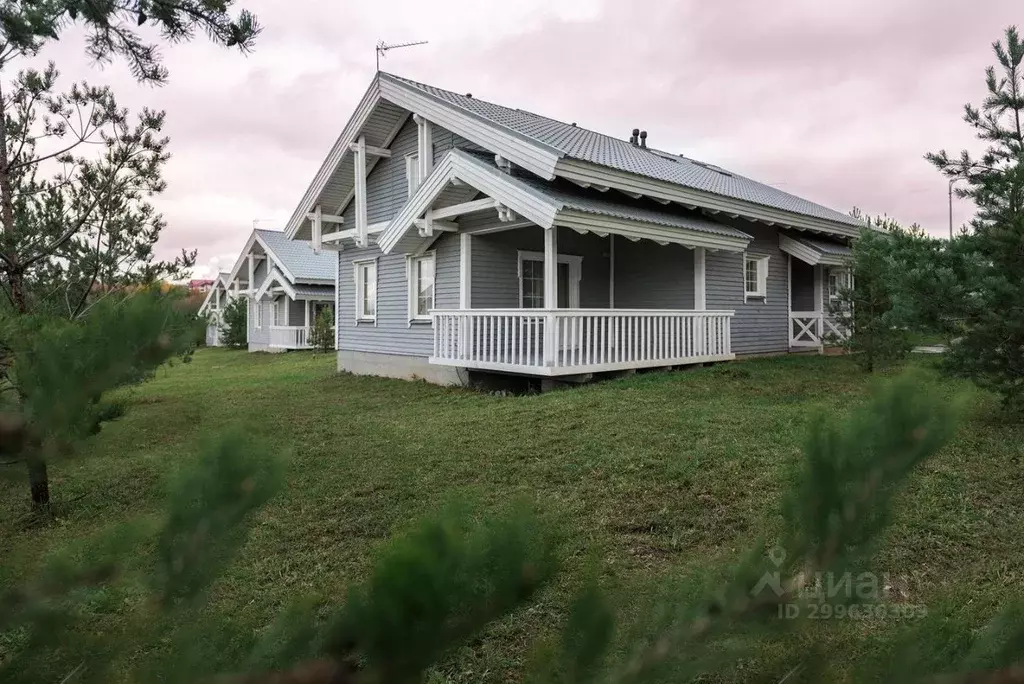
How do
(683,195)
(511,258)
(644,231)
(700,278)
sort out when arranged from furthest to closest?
(511,258) < (683,195) < (700,278) < (644,231)

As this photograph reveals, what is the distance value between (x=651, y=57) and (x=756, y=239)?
478 centimetres

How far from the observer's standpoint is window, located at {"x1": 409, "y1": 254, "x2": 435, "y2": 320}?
44.9 ft

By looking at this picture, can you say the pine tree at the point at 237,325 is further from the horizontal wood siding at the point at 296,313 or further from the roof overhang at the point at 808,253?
the roof overhang at the point at 808,253

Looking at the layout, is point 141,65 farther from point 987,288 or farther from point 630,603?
point 987,288

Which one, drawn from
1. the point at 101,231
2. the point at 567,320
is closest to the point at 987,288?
the point at 567,320

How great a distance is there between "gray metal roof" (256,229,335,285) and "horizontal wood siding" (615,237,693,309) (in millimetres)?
16532

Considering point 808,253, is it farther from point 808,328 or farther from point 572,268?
point 572,268

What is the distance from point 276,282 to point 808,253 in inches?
853

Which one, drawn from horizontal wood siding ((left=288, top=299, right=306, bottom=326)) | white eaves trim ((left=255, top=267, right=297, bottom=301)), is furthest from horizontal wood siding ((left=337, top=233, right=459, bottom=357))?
horizontal wood siding ((left=288, top=299, right=306, bottom=326))

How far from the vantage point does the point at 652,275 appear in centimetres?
1401

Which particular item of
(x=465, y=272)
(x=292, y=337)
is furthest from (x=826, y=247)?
(x=292, y=337)

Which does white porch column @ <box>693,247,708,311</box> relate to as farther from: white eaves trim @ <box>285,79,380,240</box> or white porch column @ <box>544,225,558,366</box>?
white eaves trim @ <box>285,79,380,240</box>

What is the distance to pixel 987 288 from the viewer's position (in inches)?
240

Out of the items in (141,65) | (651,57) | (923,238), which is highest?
(651,57)
